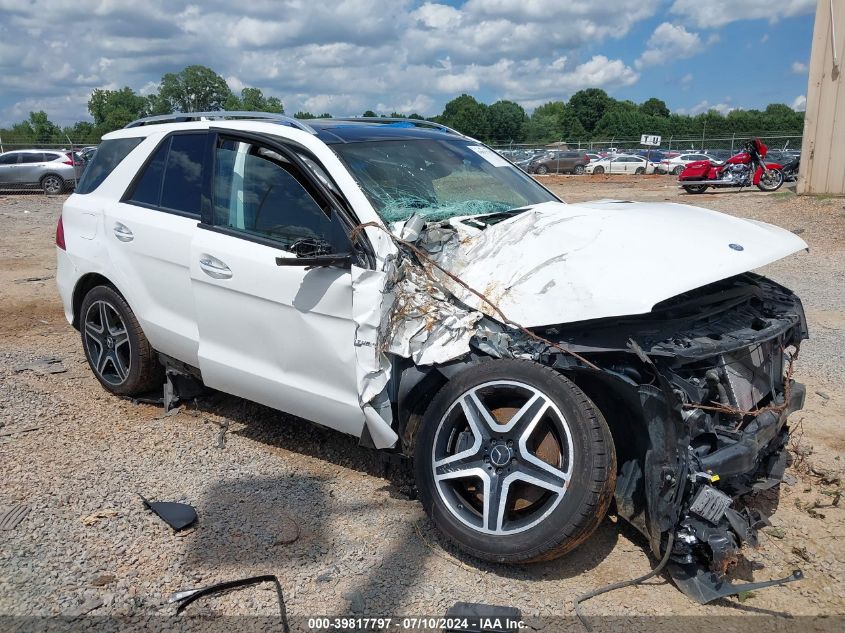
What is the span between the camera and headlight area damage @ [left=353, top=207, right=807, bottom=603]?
9.49ft

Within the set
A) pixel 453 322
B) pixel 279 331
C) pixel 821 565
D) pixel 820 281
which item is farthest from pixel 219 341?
pixel 820 281

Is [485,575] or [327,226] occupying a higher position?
[327,226]

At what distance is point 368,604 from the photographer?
3.00 m

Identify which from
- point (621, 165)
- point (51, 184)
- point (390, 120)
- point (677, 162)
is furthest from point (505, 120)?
point (390, 120)

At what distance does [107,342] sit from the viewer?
504 centimetres

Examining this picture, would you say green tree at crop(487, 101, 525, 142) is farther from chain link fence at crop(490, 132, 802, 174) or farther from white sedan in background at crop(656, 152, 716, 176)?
white sedan in background at crop(656, 152, 716, 176)

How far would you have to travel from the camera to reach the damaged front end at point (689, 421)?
2.87 metres

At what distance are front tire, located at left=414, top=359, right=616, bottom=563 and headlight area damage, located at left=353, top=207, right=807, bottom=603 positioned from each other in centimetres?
15

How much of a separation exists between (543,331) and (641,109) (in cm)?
11037

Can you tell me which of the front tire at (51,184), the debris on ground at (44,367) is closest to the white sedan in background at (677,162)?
the front tire at (51,184)

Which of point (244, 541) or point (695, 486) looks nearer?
point (695, 486)

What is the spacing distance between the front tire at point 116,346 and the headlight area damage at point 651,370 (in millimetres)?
2052

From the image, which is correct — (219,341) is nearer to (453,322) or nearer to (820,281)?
(453,322)

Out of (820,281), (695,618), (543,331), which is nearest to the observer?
(695,618)
